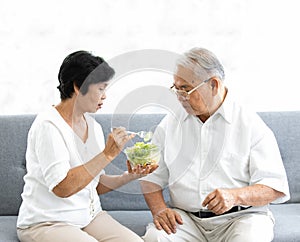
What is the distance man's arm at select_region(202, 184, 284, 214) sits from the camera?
2363mm

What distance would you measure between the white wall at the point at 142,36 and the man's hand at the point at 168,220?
1097 millimetres

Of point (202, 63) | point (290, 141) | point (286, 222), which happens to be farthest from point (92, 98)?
point (290, 141)

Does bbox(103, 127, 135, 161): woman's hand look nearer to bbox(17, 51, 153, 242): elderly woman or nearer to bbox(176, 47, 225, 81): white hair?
bbox(17, 51, 153, 242): elderly woman

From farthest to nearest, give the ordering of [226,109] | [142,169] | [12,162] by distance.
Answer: [12,162]
[226,109]
[142,169]

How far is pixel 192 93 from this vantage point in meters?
2.50

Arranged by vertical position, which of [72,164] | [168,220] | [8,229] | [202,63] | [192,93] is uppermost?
[202,63]

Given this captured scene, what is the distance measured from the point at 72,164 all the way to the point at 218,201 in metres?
0.57

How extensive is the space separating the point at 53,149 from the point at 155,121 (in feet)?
2.53

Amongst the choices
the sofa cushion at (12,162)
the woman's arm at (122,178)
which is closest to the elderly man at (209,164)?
the woman's arm at (122,178)

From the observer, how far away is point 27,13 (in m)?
3.29

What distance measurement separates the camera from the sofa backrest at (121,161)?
114 inches

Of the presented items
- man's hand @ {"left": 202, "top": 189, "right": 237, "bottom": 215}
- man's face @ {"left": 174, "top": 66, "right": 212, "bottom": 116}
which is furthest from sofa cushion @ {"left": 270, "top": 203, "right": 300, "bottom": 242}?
man's face @ {"left": 174, "top": 66, "right": 212, "bottom": 116}

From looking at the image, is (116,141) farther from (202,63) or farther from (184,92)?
(202,63)

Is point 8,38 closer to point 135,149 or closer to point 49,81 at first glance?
point 49,81
